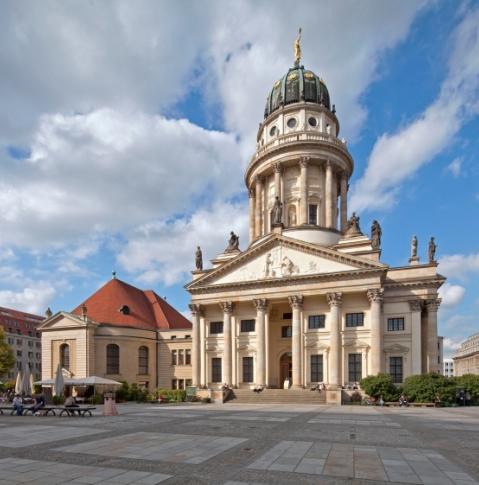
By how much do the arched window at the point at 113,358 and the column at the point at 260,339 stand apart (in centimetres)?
1903

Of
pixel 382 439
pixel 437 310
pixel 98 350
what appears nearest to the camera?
pixel 382 439

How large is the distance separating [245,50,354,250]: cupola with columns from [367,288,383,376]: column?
46.1 feet

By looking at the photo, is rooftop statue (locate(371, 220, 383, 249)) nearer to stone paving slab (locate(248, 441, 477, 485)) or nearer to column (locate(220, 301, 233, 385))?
column (locate(220, 301, 233, 385))

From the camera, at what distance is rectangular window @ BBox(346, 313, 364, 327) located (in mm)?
45719

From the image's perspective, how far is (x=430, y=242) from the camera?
156 ft

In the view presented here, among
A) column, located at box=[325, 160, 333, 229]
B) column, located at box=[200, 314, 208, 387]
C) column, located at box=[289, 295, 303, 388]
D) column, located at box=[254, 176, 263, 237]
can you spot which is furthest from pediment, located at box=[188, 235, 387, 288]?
column, located at box=[254, 176, 263, 237]

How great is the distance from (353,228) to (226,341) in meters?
21.5

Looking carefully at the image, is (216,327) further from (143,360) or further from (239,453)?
(239,453)

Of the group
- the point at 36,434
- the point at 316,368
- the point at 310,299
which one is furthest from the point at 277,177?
the point at 36,434

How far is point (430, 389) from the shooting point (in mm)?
37594

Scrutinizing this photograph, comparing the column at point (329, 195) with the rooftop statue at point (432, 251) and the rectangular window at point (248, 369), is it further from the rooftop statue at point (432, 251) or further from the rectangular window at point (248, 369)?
the rectangular window at point (248, 369)

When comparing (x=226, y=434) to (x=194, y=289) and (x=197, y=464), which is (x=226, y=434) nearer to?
(x=197, y=464)

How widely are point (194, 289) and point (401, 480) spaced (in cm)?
4316

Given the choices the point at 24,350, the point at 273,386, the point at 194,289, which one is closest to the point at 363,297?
the point at 273,386
